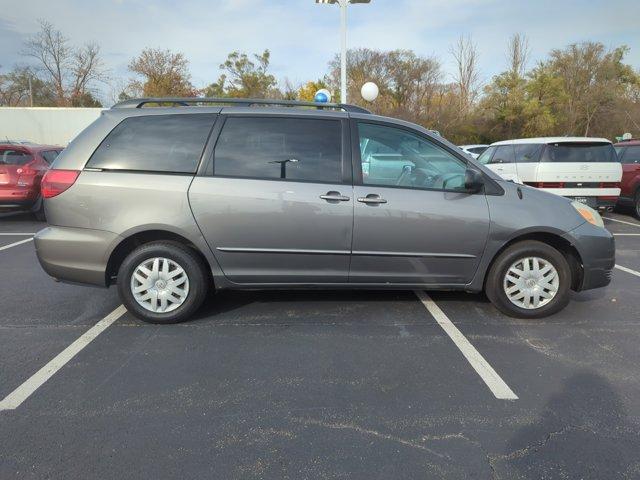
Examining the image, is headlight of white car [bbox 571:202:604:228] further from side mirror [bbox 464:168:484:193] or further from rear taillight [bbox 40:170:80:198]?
rear taillight [bbox 40:170:80:198]

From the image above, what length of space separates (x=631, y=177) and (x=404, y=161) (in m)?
8.44

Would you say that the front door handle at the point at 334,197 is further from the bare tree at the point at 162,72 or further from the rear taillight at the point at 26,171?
the bare tree at the point at 162,72

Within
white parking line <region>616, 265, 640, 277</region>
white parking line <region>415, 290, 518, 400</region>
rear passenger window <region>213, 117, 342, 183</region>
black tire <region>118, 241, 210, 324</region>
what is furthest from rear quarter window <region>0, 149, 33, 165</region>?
white parking line <region>616, 265, 640, 277</region>

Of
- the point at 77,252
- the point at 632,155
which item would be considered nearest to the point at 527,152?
the point at 632,155

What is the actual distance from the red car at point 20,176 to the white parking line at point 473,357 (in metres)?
8.18

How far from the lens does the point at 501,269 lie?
13.3ft

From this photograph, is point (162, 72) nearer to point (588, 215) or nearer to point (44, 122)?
point (44, 122)

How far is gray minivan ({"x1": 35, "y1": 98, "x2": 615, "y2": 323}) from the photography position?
384cm

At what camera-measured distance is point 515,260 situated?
4.07 meters

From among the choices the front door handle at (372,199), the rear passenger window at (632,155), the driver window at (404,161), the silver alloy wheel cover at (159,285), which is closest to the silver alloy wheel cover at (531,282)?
the driver window at (404,161)

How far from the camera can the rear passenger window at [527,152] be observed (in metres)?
8.75

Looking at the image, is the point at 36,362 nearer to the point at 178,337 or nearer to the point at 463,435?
the point at 178,337

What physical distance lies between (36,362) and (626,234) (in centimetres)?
905

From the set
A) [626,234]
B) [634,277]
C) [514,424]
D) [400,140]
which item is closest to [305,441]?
[514,424]
